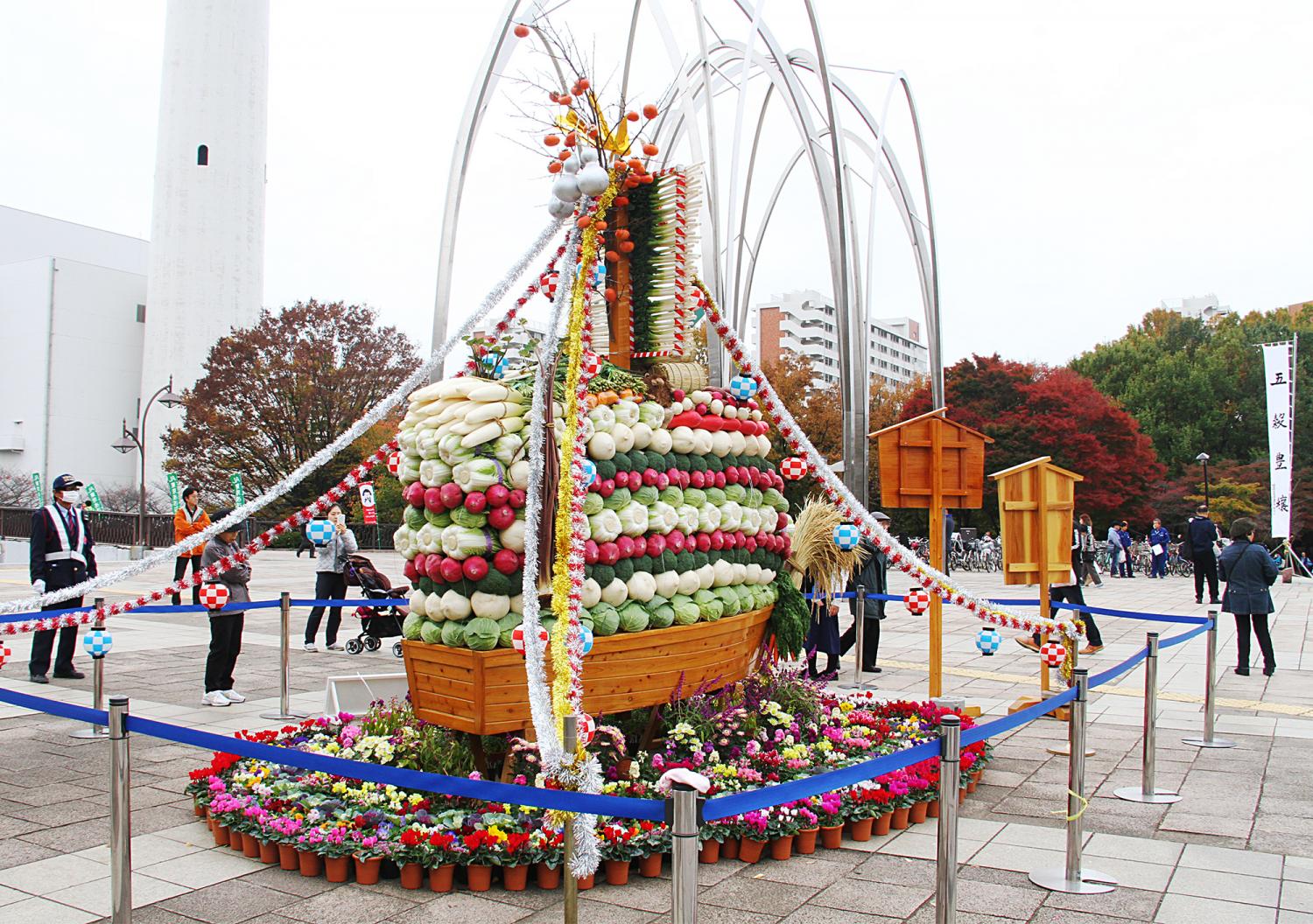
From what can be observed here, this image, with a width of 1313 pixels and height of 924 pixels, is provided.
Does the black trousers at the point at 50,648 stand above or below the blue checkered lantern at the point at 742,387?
below

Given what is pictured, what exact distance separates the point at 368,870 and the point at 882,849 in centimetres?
274

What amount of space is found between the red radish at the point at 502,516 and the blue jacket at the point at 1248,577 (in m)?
8.97

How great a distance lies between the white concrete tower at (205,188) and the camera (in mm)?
38281

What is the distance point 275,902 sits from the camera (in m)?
4.68

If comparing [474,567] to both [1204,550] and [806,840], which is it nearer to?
[806,840]

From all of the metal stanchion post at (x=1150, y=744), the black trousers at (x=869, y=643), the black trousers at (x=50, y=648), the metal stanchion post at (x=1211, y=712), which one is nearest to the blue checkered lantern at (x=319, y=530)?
the black trousers at (x=50, y=648)

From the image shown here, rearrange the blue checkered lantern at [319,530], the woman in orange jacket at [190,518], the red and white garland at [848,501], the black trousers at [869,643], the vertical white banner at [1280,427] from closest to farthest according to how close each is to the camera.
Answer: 1. the red and white garland at [848,501]
2. the blue checkered lantern at [319,530]
3. the black trousers at [869,643]
4. the woman in orange jacket at [190,518]
5. the vertical white banner at [1280,427]

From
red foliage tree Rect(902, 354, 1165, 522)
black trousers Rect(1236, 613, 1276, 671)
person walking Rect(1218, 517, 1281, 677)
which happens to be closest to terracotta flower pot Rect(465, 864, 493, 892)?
person walking Rect(1218, 517, 1281, 677)

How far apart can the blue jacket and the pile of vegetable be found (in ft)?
23.3

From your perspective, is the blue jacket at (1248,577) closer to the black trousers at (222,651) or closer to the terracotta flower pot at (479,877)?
the terracotta flower pot at (479,877)

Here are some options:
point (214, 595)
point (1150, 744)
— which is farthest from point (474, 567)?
point (1150, 744)

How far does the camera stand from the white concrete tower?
38.3 m

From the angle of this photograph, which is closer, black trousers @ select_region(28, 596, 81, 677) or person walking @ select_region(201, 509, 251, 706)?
person walking @ select_region(201, 509, 251, 706)

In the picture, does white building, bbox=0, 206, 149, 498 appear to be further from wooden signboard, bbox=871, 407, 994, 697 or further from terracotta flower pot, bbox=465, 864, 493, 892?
terracotta flower pot, bbox=465, 864, 493, 892
